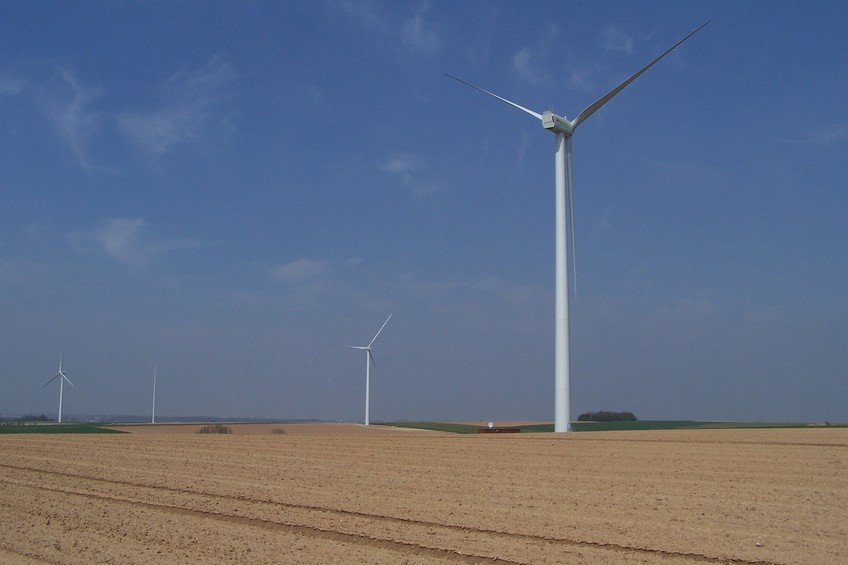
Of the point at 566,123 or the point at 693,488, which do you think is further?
the point at 566,123

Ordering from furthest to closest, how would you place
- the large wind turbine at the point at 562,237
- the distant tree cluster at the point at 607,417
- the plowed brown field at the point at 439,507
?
the distant tree cluster at the point at 607,417 < the large wind turbine at the point at 562,237 < the plowed brown field at the point at 439,507

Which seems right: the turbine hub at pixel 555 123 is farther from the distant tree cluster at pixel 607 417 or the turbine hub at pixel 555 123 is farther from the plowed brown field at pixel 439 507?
the distant tree cluster at pixel 607 417

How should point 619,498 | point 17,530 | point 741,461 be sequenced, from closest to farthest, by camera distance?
point 17,530 < point 619,498 < point 741,461

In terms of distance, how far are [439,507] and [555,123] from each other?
1238 inches

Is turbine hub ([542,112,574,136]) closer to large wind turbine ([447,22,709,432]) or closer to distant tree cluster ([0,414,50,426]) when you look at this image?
large wind turbine ([447,22,709,432])

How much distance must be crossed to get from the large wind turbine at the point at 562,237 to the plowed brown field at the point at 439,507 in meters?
10.1

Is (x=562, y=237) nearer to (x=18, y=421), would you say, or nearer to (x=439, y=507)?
(x=439, y=507)

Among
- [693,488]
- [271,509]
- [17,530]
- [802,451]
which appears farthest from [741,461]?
[17,530]

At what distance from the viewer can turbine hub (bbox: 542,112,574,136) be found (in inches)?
1804

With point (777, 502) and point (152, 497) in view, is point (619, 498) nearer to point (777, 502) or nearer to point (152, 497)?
point (777, 502)

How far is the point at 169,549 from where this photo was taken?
13.8 meters

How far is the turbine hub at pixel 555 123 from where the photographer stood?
45.8m

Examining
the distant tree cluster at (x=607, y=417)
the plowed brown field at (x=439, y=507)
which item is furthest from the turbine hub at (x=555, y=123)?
the distant tree cluster at (x=607, y=417)

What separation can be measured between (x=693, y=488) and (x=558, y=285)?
22553 mm
